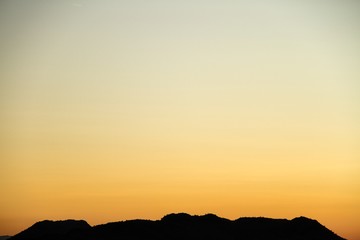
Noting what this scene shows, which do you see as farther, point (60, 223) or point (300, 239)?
point (60, 223)

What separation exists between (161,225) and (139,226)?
3.76m

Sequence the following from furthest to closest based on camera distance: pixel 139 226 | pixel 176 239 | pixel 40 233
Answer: pixel 40 233 < pixel 139 226 < pixel 176 239

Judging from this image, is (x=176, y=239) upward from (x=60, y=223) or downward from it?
downward

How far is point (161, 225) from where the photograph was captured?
106m

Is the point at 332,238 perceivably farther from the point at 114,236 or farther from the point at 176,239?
the point at 114,236

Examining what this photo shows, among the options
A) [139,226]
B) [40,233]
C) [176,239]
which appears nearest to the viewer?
[176,239]

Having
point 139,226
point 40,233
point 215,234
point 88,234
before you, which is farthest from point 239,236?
point 40,233

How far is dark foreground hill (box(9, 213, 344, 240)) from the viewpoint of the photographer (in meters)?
102

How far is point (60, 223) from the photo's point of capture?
154500 mm

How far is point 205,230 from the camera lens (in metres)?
104

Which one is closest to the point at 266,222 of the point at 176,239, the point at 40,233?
the point at 176,239

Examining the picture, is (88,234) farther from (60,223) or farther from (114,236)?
(60,223)

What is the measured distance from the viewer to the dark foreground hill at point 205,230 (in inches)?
4013

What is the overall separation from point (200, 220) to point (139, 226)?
1054cm
